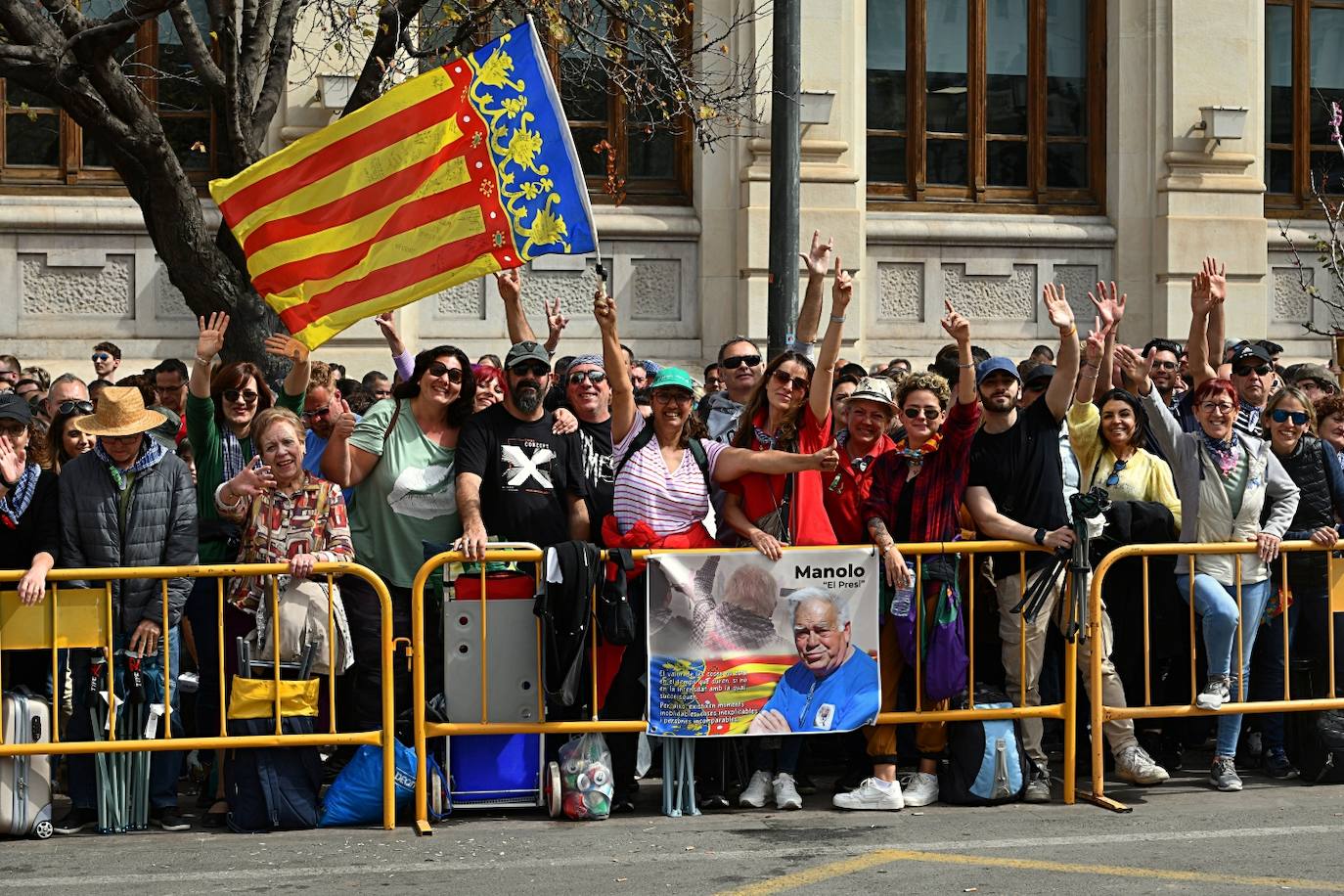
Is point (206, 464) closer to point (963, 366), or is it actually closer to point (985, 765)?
point (963, 366)

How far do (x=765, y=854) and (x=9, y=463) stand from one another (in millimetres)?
3747

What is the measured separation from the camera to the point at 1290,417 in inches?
353

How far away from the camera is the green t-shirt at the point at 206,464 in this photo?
858 cm

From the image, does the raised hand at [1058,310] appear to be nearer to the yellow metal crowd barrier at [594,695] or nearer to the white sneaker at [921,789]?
the yellow metal crowd barrier at [594,695]

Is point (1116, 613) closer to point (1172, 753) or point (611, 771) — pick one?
point (1172, 753)

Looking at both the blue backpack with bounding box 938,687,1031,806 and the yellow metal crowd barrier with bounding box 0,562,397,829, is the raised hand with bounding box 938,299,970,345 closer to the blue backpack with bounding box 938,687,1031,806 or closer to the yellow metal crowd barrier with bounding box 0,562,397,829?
the blue backpack with bounding box 938,687,1031,806

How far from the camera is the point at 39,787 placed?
7656 mm

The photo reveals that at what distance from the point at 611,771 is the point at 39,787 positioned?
242 centimetres

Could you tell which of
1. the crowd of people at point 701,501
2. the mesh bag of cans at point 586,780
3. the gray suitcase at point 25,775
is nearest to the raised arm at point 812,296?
the crowd of people at point 701,501

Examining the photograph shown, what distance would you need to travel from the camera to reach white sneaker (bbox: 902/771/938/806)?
818 cm

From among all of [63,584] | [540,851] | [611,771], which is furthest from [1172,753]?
[63,584]

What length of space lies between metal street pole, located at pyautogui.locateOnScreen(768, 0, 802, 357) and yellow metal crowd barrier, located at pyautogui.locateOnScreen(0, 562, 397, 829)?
3.75 meters

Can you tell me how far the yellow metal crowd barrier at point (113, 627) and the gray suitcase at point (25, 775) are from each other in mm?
59

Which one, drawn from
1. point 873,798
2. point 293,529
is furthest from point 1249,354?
point 293,529
